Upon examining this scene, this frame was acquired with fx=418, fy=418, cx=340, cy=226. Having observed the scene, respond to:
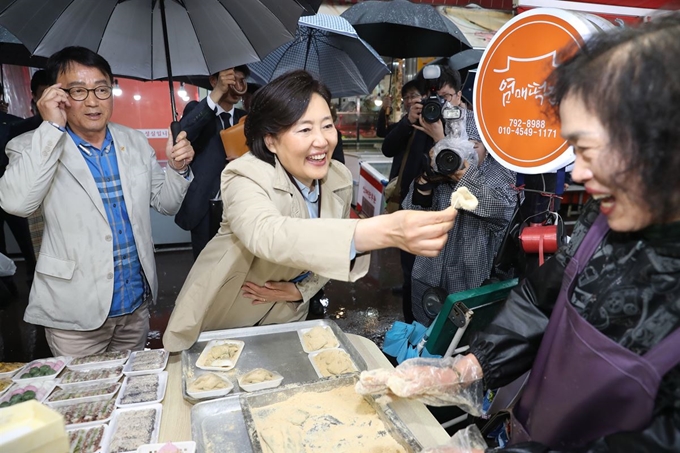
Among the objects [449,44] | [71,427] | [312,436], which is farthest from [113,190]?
[449,44]

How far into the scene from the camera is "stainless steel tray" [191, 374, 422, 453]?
48.8 inches

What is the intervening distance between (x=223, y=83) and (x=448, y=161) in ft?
5.07

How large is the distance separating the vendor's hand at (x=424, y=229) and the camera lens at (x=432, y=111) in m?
1.62

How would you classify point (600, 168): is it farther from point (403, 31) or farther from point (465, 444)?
point (403, 31)

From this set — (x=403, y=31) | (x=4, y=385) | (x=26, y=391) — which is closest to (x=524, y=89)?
(x=26, y=391)

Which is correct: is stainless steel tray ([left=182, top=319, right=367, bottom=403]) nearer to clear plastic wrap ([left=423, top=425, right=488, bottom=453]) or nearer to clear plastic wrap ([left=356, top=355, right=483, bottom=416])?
clear plastic wrap ([left=356, top=355, right=483, bottom=416])

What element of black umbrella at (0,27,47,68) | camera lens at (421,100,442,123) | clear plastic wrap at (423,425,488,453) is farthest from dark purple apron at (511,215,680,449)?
black umbrella at (0,27,47,68)

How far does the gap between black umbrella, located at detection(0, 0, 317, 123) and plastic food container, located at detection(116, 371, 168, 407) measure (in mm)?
1363

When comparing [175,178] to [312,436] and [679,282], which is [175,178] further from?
[679,282]

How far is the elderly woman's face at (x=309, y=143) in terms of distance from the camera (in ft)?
5.53

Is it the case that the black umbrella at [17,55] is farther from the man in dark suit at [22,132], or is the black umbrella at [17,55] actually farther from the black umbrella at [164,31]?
the black umbrella at [164,31]

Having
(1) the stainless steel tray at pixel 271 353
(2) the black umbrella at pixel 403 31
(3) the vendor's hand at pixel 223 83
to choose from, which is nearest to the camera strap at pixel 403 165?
(2) the black umbrella at pixel 403 31

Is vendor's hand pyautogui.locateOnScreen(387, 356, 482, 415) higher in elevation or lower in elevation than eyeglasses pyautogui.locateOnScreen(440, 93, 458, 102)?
lower

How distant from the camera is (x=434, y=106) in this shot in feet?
8.75
